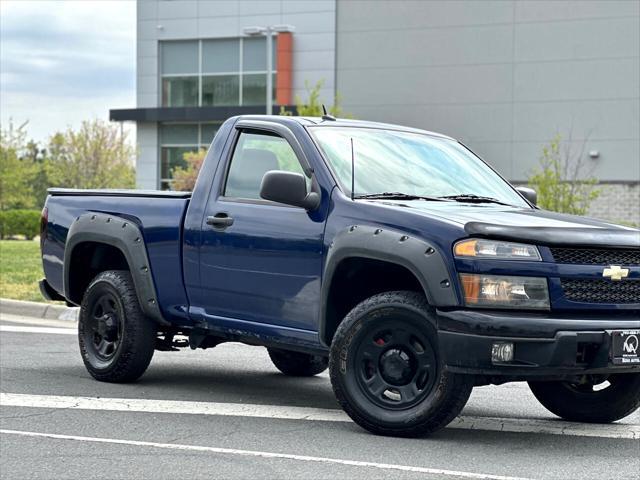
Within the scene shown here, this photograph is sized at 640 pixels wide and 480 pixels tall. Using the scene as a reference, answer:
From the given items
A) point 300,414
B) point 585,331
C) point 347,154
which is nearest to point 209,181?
point 347,154

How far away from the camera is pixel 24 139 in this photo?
217 ft

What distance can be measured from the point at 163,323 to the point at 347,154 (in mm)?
1878

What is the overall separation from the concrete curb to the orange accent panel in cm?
3591

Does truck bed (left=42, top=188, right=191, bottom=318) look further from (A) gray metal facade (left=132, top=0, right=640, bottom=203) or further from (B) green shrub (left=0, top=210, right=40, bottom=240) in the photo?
(B) green shrub (left=0, top=210, right=40, bottom=240)

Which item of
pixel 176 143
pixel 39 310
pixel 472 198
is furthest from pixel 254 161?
pixel 176 143

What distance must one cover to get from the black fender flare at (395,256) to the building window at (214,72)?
42.9m

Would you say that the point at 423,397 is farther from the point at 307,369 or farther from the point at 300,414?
the point at 307,369

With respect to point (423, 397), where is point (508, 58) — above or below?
above

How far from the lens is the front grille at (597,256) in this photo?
6.35m

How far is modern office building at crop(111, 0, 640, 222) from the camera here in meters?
44.6

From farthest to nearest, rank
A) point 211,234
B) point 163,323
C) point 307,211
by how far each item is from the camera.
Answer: point 163,323 → point 211,234 → point 307,211

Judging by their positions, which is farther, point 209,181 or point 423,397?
point 209,181

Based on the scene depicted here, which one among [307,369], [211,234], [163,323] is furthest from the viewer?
[307,369]

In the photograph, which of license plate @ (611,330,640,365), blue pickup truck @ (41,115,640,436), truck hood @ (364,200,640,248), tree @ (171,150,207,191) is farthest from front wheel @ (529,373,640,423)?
tree @ (171,150,207,191)
